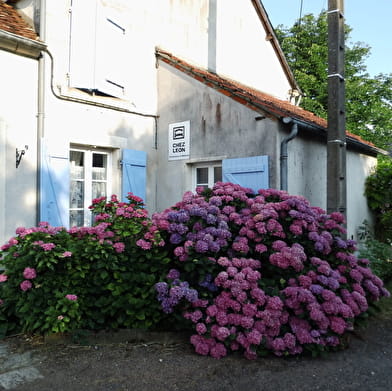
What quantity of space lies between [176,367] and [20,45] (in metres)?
5.21

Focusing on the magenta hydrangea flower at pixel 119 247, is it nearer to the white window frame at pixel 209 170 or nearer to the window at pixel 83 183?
the window at pixel 83 183

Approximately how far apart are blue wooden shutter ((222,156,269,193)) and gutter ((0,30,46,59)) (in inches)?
137

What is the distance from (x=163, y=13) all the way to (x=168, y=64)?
1228 mm

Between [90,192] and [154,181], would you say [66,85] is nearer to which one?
[90,192]

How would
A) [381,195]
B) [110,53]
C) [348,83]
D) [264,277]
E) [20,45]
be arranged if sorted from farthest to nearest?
[348,83] → [381,195] → [110,53] → [20,45] → [264,277]

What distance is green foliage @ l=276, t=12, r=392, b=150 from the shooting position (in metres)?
18.8

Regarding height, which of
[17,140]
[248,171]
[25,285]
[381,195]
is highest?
[17,140]

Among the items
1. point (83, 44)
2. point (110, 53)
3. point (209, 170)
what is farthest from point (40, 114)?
point (209, 170)

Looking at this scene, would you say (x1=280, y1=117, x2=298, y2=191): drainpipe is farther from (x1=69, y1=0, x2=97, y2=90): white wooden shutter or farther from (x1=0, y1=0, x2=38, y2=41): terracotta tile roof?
(x1=0, y1=0, x2=38, y2=41): terracotta tile roof

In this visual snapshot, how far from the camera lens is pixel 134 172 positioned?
24.5 feet

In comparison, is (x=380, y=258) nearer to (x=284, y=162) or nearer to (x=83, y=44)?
(x=284, y=162)

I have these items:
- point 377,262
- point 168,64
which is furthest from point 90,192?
point 377,262

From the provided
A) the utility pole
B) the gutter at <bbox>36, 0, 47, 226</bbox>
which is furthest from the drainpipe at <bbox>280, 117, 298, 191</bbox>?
the gutter at <bbox>36, 0, 47, 226</bbox>

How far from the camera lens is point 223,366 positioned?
340 cm
